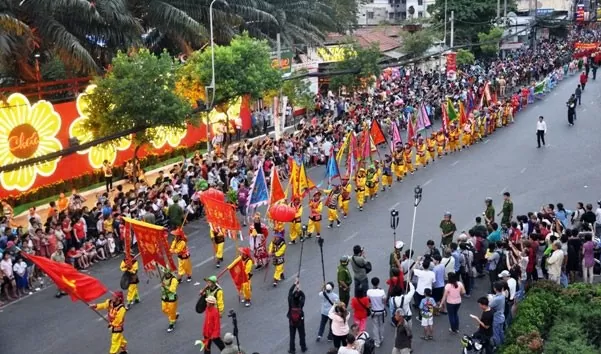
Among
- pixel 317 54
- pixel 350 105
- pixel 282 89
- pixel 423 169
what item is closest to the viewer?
pixel 423 169

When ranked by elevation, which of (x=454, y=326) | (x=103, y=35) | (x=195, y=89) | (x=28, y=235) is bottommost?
(x=454, y=326)

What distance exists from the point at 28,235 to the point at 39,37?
13.4 meters

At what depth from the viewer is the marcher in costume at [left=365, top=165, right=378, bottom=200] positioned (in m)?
24.7

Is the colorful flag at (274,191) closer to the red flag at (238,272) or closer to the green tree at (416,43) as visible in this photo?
the red flag at (238,272)

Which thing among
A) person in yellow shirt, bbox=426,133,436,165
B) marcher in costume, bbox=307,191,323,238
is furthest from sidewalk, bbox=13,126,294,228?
person in yellow shirt, bbox=426,133,436,165

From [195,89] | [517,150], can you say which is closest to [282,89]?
[195,89]

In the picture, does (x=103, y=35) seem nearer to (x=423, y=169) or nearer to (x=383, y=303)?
(x=423, y=169)

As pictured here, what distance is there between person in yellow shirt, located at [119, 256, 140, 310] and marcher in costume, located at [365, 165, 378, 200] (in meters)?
9.53

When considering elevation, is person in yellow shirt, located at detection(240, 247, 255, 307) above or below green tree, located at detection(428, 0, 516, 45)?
below

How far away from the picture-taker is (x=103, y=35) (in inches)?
1252

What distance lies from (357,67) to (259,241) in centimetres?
2529

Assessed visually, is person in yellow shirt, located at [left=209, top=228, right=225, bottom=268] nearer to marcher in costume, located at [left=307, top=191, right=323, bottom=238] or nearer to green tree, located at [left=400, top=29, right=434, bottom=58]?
marcher in costume, located at [left=307, top=191, right=323, bottom=238]

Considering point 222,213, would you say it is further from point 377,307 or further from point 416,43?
point 416,43

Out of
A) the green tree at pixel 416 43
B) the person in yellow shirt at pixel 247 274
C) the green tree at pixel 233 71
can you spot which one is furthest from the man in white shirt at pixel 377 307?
the green tree at pixel 416 43
